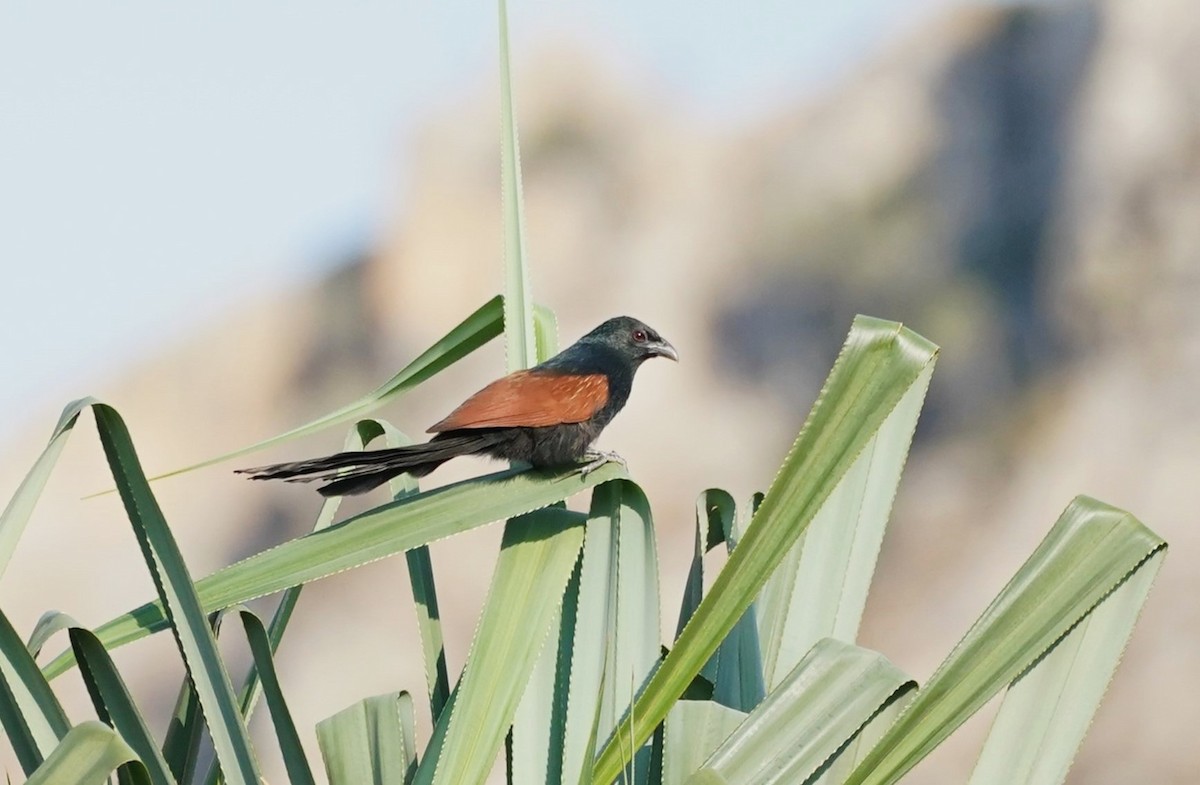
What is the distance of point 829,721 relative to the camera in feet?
3.98

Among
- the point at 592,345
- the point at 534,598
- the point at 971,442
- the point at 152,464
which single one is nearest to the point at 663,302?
the point at 971,442

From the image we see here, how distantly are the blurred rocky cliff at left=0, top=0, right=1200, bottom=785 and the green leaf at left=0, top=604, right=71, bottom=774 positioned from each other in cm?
1201

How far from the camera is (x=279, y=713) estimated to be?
4.70ft

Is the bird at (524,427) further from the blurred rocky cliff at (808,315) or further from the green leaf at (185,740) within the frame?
the blurred rocky cliff at (808,315)

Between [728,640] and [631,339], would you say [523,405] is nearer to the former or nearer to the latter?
[728,640]

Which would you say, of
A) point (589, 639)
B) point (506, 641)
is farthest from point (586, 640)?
point (506, 641)

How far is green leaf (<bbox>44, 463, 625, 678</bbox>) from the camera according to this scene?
1.32m

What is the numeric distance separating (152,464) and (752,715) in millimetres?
17483

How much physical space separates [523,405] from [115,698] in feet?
3.77

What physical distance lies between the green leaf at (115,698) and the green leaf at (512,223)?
756 millimetres

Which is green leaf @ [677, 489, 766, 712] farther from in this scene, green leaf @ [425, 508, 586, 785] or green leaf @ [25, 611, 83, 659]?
green leaf @ [25, 611, 83, 659]

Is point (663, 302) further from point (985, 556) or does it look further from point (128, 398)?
point (128, 398)

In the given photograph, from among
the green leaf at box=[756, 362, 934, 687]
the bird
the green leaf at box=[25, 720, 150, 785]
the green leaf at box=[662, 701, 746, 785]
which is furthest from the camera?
the bird

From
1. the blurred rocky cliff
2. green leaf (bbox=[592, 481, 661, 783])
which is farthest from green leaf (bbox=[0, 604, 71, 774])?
the blurred rocky cliff
